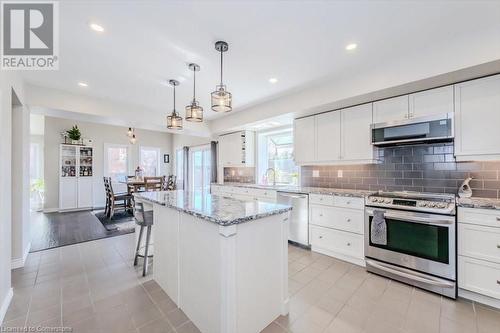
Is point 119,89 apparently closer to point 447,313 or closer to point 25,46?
point 25,46

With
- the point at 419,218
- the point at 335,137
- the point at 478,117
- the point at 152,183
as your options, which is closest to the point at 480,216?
the point at 419,218

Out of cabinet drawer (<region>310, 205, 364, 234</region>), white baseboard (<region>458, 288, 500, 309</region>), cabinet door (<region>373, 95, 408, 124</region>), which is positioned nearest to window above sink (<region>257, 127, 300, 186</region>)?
cabinet drawer (<region>310, 205, 364, 234</region>)

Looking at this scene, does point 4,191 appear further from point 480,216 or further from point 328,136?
point 480,216

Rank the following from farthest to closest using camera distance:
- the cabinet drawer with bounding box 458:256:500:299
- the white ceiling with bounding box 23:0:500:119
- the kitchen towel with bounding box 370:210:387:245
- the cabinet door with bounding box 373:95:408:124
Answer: the cabinet door with bounding box 373:95:408:124 < the kitchen towel with bounding box 370:210:387:245 < the cabinet drawer with bounding box 458:256:500:299 < the white ceiling with bounding box 23:0:500:119

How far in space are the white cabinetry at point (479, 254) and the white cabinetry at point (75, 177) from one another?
860 cm

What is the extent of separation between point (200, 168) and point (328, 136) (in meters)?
5.17

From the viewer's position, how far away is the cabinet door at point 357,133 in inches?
119

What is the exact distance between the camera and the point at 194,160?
790 cm

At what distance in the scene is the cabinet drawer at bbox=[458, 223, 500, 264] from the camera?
197 centimetres

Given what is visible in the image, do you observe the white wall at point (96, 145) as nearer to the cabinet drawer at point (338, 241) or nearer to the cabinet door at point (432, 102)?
the cabinet drawer at point (338, 241)

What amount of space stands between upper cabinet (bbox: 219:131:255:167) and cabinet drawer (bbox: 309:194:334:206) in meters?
2.09

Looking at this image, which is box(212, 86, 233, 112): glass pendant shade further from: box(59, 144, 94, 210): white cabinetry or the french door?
box(59, 144, 94, 210): white cabinetry

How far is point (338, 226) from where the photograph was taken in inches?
119

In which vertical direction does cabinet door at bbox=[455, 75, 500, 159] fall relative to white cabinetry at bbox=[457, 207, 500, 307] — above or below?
above
